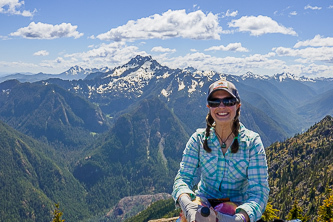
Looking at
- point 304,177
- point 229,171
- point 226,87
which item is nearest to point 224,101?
point 226,87

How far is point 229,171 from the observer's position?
8133mm

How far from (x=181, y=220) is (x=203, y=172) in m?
1.54

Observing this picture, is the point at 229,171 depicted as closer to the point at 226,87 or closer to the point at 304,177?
the point at 226,87

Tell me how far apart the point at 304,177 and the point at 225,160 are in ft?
570

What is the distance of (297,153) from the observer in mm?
195250

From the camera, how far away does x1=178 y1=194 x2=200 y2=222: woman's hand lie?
7053 mm

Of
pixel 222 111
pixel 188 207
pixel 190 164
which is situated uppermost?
pixel 222 111

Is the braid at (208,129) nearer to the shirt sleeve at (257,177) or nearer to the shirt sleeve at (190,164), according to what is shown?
the shirt sleeve at (190,164)

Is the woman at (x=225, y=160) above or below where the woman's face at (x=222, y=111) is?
below

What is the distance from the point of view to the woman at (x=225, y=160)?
25.8 ft

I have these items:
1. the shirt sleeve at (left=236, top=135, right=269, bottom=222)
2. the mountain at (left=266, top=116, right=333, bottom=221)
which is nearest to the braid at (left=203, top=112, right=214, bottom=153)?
the shirt sleeve at (left=236, top=135, right=269, bottom=222)

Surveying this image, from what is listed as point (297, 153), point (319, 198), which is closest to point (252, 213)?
point (319, 198)

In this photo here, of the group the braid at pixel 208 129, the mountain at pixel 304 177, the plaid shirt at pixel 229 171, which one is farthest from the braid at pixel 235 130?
the mountain at pixel 304 177

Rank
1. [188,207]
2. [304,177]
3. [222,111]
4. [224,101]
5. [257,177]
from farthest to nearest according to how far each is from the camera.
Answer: [304,177] < [222,111] < [224,101] < [257,177] < [188,207]
